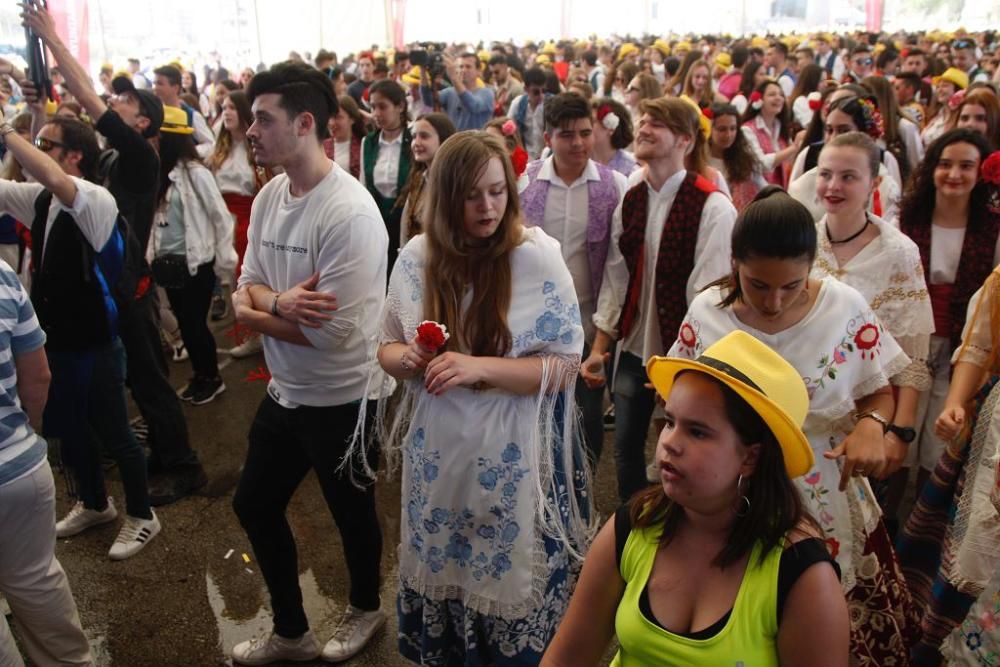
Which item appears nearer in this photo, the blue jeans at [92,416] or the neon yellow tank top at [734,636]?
the neon yellow tank top at [734,636]

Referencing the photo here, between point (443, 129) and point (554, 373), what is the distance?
286 centimetres

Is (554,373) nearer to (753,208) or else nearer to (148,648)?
(753,208)

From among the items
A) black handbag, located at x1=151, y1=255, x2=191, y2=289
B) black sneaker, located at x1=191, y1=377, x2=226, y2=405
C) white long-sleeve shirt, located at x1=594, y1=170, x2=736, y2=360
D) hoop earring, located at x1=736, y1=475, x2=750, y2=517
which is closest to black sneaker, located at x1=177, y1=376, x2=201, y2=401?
black sneaker, located at x1=191, y1=377, x2=226, y2=405

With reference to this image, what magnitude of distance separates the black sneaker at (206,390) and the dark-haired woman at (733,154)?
3671mm

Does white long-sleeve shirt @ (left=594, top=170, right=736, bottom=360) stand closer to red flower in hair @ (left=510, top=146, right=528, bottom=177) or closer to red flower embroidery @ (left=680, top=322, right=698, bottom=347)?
red flower embroidery @ (left=680, top=322, right=698, bottom=347)

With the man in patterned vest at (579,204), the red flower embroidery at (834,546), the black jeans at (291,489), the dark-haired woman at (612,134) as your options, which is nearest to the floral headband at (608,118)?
the dark-haired woman at (612,134)

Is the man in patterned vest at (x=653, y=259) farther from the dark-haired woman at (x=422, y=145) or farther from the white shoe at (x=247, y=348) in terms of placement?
the white shoe at (x=247, y=348)

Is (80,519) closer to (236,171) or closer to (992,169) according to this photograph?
(236,171)

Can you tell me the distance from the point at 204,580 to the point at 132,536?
457 mm

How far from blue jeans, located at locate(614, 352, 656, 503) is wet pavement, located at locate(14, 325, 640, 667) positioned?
16.2 inches

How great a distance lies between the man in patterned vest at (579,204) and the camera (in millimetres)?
3646

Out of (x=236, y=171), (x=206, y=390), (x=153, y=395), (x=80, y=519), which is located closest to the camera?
(x=80, y=519)

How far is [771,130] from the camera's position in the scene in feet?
22.9

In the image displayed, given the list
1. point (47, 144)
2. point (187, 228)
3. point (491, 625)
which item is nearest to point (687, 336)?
point (491, 625)
